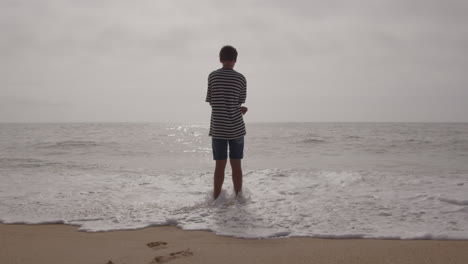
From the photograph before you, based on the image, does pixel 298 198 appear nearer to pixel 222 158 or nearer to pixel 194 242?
pixel 222 158

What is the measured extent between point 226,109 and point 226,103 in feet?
0.22

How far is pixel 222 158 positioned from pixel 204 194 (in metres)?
0.76

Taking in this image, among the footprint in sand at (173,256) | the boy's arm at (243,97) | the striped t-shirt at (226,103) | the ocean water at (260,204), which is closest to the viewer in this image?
the footprint in sand at (173,256)

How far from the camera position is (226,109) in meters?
3.76

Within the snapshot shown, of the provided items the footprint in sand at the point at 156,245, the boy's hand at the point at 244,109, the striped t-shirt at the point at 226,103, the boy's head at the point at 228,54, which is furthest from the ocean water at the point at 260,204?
the boy's head at the point at 228,54

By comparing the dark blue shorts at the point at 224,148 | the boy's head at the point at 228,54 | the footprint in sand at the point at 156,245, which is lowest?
the footprint in sand at the point at 156,245

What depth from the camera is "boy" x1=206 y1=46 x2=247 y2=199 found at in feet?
12.3

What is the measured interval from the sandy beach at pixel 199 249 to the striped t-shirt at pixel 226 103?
1.29m

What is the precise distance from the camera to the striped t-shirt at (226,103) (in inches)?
147

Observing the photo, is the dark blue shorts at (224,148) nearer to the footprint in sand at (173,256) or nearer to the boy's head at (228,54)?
the boy's head at (228,54)

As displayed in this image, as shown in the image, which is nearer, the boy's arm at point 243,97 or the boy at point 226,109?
the boy at point 226,109

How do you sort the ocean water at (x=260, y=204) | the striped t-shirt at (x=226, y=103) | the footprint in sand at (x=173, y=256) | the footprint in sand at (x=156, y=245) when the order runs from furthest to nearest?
the striped t-shirt at (x=226, y=103) < the ocean water at (x=260, y=204) < the footprint in sand at (x=156, y=245) < the footprint in sand at (x=173, y=256)

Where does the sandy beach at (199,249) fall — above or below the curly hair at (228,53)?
below

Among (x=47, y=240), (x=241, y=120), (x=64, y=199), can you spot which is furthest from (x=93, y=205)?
(x=241, y=120)
